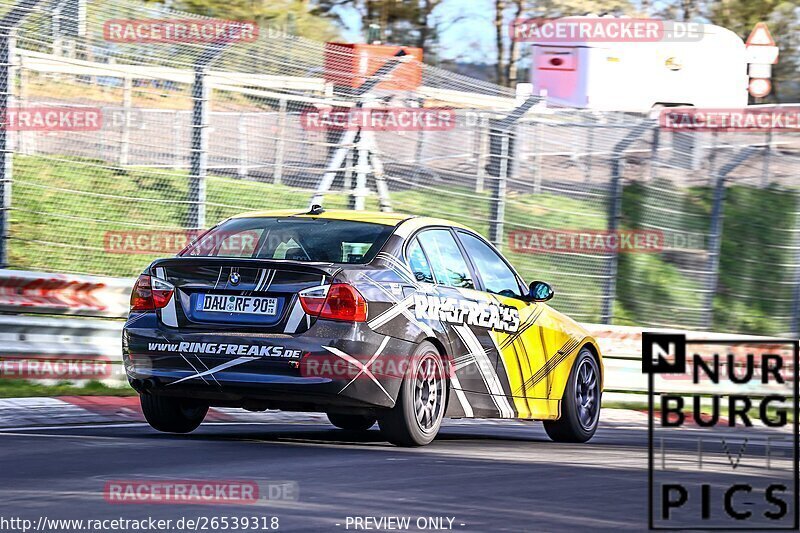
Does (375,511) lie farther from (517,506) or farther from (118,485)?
(118,485)

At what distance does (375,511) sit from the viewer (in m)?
6.34

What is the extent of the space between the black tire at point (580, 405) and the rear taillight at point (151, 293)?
3.15 m

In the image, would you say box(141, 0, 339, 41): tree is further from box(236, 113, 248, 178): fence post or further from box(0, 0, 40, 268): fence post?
box(0, 0, 40, 268): fence post

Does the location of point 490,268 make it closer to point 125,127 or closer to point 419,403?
point 419,403

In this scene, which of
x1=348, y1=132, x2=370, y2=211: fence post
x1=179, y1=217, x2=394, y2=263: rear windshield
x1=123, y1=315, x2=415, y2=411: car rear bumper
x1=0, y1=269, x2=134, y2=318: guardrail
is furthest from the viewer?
x1=348, y1=132, x2=370, y2=211: fence post

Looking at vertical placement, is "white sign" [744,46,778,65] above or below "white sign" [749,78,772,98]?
above

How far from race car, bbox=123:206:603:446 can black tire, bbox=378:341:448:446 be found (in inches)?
0.4

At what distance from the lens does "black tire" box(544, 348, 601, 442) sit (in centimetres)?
1043

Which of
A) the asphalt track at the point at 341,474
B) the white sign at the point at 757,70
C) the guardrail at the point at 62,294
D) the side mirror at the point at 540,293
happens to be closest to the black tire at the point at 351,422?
the asphalt track at the point at 341,474

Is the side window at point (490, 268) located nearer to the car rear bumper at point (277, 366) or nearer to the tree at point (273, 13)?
the car rear bumper at point (277, 366)

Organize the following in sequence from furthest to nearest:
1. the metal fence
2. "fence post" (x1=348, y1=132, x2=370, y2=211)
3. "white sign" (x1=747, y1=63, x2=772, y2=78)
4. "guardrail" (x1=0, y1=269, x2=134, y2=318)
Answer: "white sign" (x1=747, y1=63, x2=772, y2=78) → "fence post" (x1=348, y1=132, x2=370, y2=211) → the metal fence → "guardrail" (x1=0, y1=269, x2=134, y2=318)

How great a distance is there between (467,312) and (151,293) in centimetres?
202

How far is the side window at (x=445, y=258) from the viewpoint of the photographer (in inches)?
369

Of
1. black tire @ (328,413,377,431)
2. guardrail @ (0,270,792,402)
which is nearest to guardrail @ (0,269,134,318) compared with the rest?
guardrail @ (0,270,792,402)
